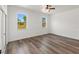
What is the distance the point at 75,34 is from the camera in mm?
7203

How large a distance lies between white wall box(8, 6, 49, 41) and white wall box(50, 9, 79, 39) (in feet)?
5.13

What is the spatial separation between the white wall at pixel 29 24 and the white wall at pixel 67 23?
5.13 ft

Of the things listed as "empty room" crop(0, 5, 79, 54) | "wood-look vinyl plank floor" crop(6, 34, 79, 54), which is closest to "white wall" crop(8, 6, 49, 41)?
"empty room" crop(0, 5, 79, 54)

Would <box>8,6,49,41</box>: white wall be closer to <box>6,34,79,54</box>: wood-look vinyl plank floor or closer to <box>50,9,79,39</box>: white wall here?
<box>6,34,79,54</box>: wood-look vinyl plank floor

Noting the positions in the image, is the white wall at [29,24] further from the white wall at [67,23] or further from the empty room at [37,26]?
the white wall at [67,23]

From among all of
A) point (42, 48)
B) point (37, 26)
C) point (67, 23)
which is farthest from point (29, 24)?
point (42, 48)

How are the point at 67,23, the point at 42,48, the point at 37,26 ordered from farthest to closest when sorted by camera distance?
the point at 37,26
the point at 67,23
the point at 42,48

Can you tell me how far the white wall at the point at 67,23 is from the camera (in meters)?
7.14

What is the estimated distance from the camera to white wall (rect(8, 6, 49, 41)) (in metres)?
6.38

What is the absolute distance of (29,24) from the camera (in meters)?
8.16

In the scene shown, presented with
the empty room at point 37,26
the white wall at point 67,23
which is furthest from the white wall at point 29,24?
the white wall at point 67,23

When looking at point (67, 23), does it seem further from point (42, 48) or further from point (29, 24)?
point (42, 48)

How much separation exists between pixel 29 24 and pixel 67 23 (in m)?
3.42
